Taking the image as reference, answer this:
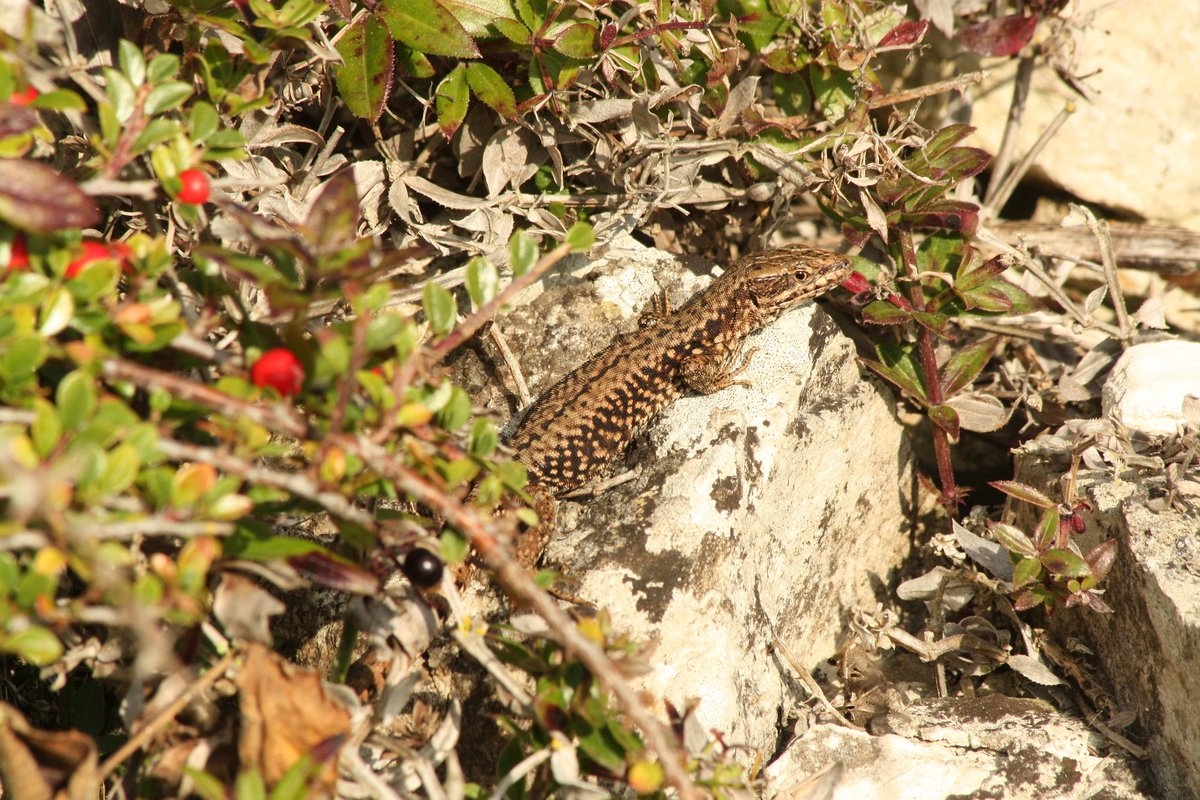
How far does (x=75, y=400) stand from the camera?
2.29 m

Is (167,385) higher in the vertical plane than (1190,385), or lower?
higher

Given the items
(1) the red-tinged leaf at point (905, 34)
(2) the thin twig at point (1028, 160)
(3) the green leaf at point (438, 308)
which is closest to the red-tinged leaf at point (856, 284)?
(1) the red-tinged leaf at point (905, 34)

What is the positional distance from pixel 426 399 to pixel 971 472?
13.0 feet

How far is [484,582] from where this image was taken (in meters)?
3.93

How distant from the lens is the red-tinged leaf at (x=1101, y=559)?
397 cm

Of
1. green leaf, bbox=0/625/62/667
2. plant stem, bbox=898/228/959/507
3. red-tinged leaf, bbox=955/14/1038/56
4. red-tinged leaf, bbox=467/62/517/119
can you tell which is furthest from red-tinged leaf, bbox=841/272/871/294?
green leaf, bbox=0/625/62/667

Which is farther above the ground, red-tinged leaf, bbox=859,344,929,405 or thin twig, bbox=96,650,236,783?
thin twig, bbox=96,650,236,783

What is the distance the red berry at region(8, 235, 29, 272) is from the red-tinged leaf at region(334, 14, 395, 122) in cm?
165

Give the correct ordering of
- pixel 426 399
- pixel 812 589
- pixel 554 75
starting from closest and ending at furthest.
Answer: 1. pixel 426 399
2. pixel 554 75
3. pixel 812 589

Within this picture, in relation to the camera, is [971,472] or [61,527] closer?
[61,527]

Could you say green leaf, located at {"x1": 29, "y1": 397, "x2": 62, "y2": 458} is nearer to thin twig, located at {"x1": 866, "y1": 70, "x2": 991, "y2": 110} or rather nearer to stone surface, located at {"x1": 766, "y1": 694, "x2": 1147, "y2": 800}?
stone surface, located at {"x1": 766, "y1": 694, "x2": 1147, "y2": 800}

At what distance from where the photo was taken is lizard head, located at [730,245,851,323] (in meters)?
4.86

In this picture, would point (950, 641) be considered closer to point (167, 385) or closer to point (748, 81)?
point (748, 81)

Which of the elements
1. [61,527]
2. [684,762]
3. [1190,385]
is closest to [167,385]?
[61,527]
